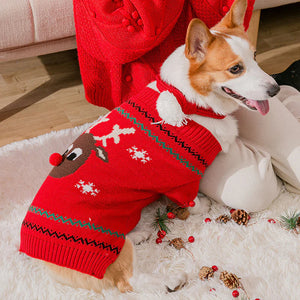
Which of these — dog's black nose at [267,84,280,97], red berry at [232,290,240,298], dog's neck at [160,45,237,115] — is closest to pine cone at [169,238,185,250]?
red berry at [232,290,240,298]

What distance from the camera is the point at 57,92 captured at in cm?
218

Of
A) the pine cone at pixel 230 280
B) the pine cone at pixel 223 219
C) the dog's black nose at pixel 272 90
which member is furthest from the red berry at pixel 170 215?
the dog's black nose at pixel 272 90

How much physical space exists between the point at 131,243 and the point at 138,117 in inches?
15.2

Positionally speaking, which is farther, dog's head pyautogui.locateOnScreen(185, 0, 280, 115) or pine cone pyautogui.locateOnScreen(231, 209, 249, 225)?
pine cone pyautogui.locateOnScreen(231, 209, 249, 225)

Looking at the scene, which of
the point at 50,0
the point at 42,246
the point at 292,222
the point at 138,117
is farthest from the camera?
the point at 50,0

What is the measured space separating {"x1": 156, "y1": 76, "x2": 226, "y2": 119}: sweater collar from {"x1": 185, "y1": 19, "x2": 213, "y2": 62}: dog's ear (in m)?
0.12

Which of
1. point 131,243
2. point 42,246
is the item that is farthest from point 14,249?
point 131,243

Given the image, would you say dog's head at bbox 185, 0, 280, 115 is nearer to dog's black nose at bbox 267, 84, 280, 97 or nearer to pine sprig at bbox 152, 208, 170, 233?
dog's black nose at bbox 267, 84, 280, 97

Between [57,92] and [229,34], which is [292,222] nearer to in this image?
[229,34]

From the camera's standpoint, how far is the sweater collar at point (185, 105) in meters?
1.22

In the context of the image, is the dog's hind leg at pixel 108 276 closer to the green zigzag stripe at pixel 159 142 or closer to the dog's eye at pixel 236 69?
the green zigzag stripe at pixel 159 142

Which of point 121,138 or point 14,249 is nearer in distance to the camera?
point 121,138

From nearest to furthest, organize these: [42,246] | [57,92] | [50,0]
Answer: [42,246] → [50,0] → [57,92]

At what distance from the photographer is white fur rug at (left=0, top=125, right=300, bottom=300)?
122 centimetres
